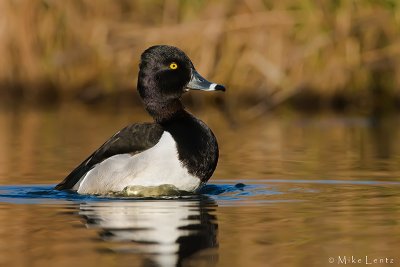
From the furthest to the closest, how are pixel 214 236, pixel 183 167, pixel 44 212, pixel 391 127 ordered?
pixel 391 127 → pixel 183 167 → pixel 44 212 → pixel 214 236

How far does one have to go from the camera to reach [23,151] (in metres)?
11.0

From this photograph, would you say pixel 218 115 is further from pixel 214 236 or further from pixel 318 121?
pixel 214 236

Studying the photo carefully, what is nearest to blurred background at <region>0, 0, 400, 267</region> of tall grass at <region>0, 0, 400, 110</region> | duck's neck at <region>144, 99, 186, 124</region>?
tall grass at <region>0, 0, 400, 110</region>

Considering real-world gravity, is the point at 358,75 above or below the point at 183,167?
above

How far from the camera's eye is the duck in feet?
24.6

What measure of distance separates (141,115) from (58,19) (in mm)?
2463

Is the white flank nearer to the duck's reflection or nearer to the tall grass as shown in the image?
the duck's reflection

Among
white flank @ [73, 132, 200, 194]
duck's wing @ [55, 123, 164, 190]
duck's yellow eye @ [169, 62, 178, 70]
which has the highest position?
duck's yellow eye @ [169, 62, 178, 70]

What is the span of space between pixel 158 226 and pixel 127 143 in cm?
167

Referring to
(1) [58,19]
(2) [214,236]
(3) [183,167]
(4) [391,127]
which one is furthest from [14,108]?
(2) [214,236]

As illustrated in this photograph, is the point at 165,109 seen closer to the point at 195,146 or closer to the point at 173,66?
the point at 173,66

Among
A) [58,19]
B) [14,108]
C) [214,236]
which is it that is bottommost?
[214,236]

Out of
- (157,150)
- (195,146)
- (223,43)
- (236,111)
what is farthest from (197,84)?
(223,43)

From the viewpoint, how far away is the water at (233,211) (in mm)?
5277
